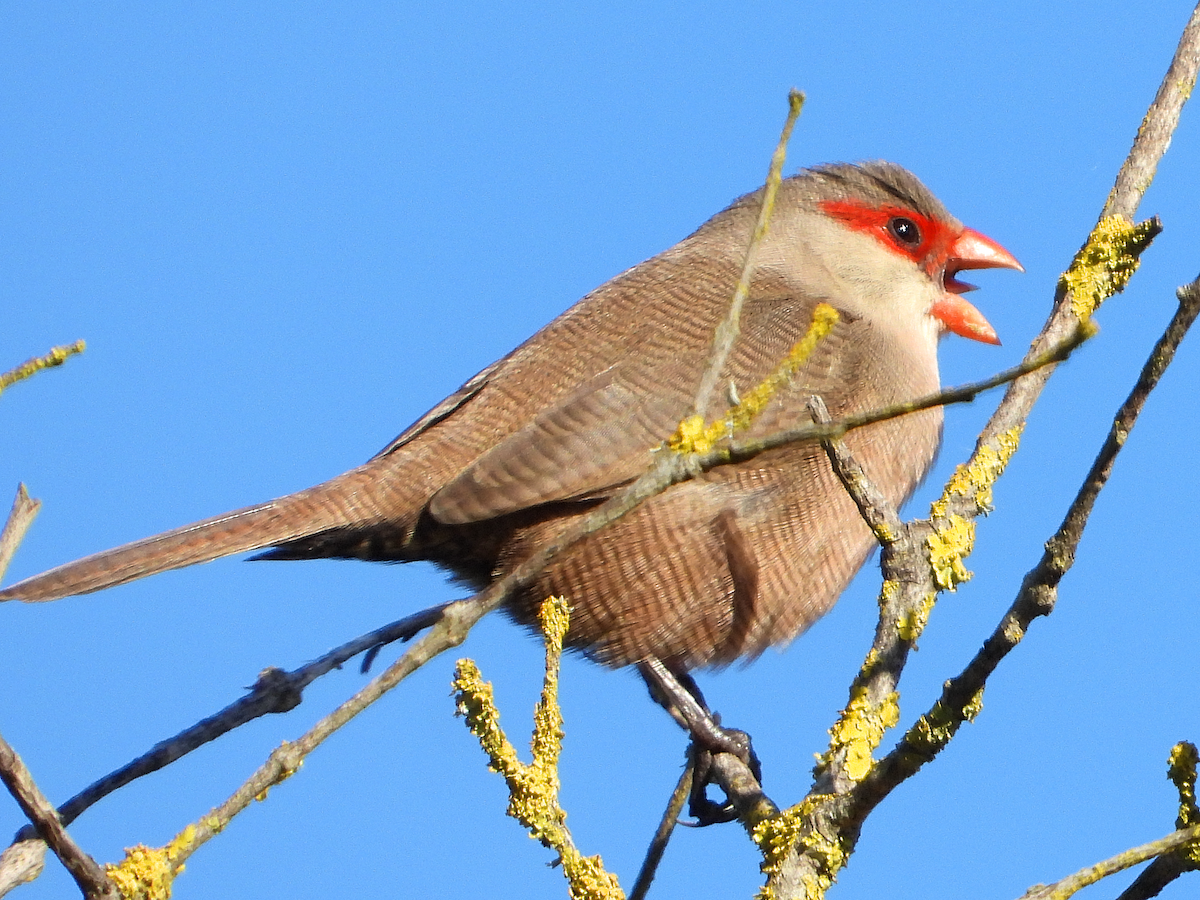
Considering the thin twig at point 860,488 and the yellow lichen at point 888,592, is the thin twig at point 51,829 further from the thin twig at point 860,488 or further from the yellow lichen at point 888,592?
the yellow lichen at point 888,592

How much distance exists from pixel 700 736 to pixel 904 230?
2.54 meters

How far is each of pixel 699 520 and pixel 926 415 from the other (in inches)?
45.5

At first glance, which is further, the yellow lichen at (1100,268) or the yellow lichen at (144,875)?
the yellow lichen at (1100,268)

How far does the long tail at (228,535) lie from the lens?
429cm

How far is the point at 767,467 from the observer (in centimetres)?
499

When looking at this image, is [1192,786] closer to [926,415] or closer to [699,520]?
[699,520]

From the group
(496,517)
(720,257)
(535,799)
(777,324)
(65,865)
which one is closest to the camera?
(65,865)

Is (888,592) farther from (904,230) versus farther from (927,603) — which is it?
(904,230)

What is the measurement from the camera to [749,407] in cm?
294

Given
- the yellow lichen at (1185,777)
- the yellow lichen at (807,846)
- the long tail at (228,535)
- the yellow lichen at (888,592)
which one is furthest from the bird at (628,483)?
the yellow lichen at (1185,777)

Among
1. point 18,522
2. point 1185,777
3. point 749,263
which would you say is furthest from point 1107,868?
point 18,522

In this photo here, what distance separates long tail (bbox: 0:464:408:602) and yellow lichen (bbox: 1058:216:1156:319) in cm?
243

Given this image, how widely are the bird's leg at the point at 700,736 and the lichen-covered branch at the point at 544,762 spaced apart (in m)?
1.83

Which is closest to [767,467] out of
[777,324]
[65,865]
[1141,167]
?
[777,324]
